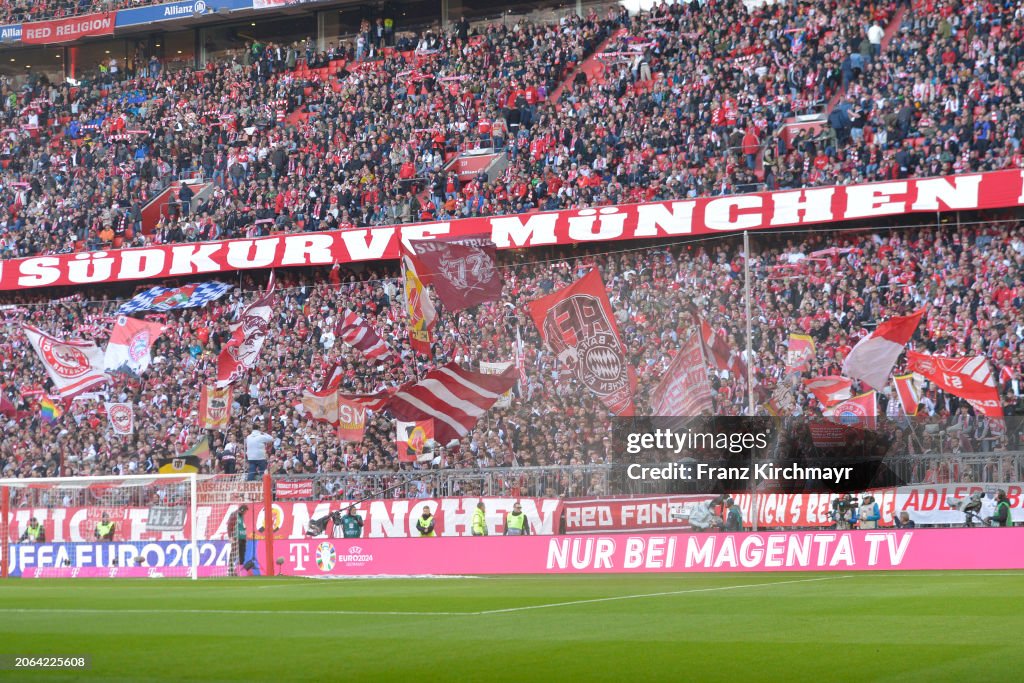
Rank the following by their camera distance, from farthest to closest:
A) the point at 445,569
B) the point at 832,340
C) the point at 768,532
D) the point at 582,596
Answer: the point at 832,340, the point at 445,569, the point at 768,532, the point at 582,596

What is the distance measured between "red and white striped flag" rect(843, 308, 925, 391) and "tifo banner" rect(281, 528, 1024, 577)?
4.53 metres

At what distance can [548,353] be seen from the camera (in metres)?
30.3

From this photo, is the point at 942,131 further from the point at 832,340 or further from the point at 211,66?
the point at 211,66

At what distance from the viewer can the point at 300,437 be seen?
34.0 meters

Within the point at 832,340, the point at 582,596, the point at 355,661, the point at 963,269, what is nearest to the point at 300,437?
the point at 832,340

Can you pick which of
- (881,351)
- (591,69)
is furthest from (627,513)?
(591,69)

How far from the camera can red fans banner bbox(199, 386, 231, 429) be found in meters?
32.3

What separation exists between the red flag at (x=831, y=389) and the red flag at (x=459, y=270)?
6600mm

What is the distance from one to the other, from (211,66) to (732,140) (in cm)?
2303

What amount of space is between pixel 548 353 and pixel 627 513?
5.82 meters

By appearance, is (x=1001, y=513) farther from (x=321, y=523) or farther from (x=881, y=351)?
(x=321, y=523)

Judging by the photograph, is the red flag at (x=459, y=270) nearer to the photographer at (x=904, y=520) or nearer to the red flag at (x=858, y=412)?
the red flag at (x=858, y=412)

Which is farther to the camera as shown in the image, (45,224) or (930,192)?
(45,224)

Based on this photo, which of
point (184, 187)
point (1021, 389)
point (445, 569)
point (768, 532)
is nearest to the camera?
point (768, 532)
